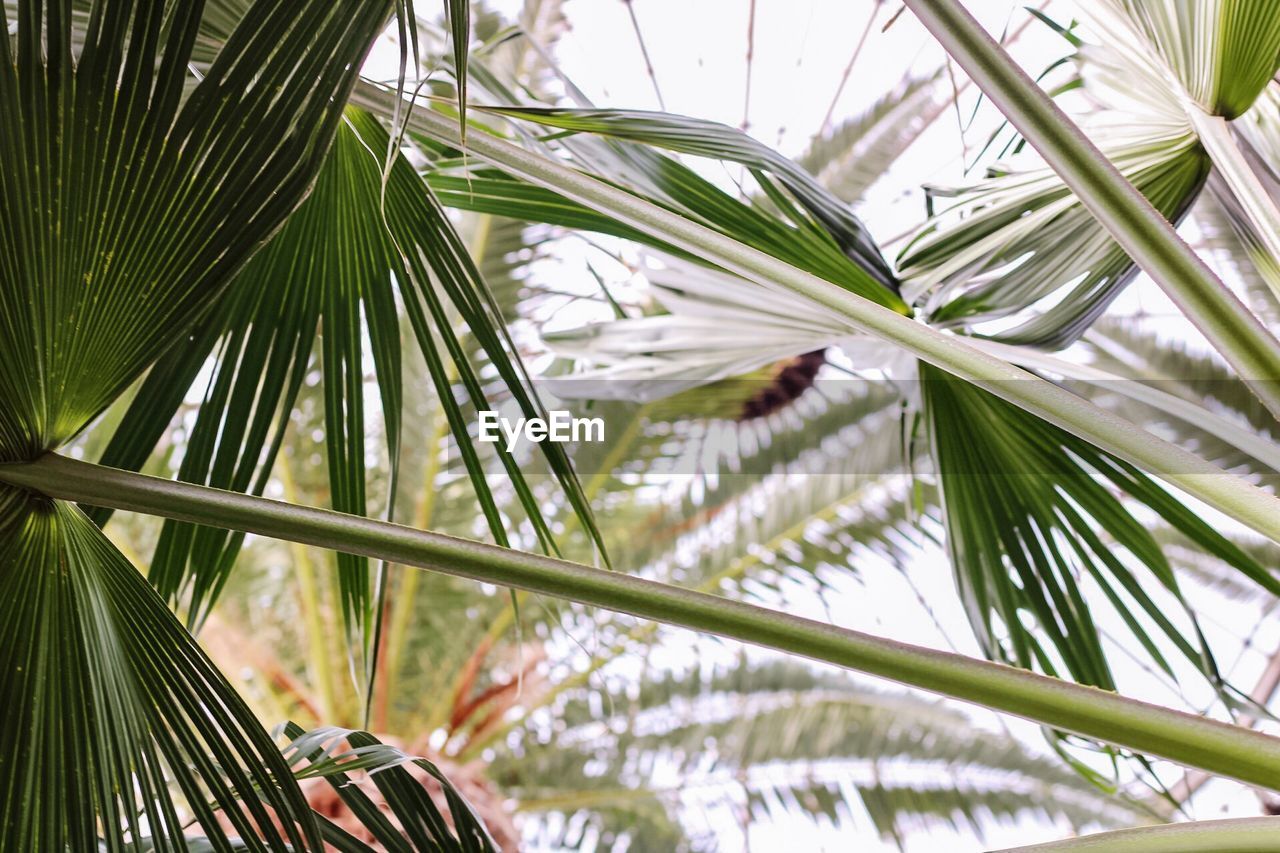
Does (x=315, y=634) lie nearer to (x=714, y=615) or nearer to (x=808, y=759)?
(x=808, y=759)

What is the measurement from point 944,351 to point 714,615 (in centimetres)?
21

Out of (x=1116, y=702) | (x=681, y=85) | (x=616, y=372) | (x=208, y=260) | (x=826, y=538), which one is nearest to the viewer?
(x=1116, y=702)

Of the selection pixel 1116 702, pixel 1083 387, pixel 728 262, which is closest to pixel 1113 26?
pixel 728 262

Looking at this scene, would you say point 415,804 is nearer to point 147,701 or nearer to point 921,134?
point 147,701

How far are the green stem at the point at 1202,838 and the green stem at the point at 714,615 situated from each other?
2cm

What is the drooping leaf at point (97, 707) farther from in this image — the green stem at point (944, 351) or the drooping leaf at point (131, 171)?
the green stem at point (944, 351)

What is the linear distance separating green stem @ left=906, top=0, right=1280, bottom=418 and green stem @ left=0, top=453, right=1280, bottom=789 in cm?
21

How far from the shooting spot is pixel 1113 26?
0.88m

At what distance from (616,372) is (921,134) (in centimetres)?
206

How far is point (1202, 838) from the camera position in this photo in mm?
392

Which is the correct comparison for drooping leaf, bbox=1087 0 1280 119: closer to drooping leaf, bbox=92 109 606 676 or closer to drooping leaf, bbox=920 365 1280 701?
drooping leaf, bbox=920 365 1280 701

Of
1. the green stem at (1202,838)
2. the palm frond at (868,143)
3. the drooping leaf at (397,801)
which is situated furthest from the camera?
the palm frond at (868,143)

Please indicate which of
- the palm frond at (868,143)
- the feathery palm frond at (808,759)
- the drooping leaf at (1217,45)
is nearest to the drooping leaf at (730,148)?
the drooping leaf at (1217,45)

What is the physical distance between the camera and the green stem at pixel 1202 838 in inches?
15.4
